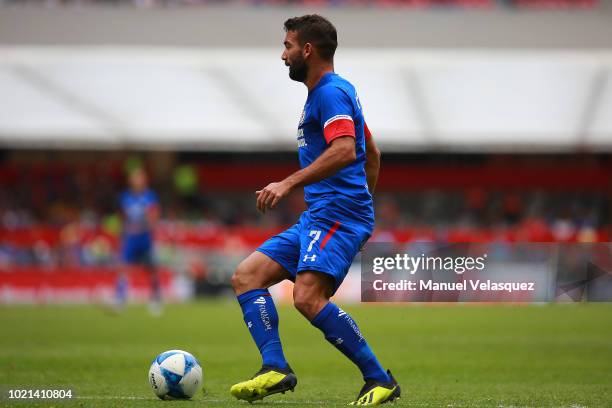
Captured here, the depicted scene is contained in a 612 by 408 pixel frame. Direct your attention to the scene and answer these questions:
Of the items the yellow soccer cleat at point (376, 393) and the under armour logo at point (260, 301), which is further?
the under armour logo at point (260, 301)

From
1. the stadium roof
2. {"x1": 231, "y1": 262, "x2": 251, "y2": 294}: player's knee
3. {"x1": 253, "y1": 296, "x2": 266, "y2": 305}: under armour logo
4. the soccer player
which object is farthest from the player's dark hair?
the stadium roof

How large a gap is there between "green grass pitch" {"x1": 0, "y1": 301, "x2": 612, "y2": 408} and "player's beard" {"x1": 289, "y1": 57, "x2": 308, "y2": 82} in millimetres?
1860

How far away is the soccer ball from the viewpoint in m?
6.16

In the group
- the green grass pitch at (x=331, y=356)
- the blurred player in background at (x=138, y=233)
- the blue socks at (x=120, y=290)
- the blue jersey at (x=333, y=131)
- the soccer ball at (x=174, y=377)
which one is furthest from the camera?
the blurred player in background at (x=138, y=233)

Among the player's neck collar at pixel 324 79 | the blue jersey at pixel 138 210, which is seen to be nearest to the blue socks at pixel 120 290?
the blue jersey at pixel 138 210

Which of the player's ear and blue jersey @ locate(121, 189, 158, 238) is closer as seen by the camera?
the player's ear

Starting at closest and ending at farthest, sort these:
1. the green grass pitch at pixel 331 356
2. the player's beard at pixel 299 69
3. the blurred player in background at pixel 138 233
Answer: the player's beard at pixel 299 69 → the green grass pitch at pixel 331 356 → the blurred player in background at pixel 138 233

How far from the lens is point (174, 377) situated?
6156 millimetres

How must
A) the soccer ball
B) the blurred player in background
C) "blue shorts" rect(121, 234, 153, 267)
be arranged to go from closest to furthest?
1. the soccer ball
2. the blurred player in background
3. "blue shorts" rect(121, 234, 153, 267)

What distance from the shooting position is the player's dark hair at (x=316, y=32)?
5.81 meters

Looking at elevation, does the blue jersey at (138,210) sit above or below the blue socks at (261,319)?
above

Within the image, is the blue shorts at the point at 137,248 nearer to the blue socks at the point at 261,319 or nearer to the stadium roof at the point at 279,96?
the stadium roof at the point at 279,96

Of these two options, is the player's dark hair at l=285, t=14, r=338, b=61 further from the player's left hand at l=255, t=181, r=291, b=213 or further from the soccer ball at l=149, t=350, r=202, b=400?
the soccer ball at l=149, t=350, r=202, b=400

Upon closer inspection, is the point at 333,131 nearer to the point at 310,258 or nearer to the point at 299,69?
the point at 299,69
